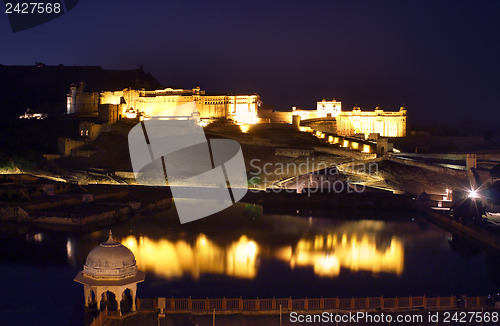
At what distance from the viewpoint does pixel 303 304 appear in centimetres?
1387

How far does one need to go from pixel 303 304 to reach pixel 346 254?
347 inches

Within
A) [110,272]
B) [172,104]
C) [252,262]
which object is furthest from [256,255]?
[172,104]

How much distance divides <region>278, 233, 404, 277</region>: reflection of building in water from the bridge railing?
5425 mm

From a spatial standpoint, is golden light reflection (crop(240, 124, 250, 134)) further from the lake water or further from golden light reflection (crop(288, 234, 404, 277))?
golden light reflection (crop(288, 234, 404, 277))

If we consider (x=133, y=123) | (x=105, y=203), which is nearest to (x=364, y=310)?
(x=105, y=203)

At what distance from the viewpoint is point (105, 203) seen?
33312 mm

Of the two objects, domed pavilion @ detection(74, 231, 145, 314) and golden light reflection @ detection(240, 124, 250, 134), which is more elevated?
golden light reflection @ detection(240, 124, 250, 134)

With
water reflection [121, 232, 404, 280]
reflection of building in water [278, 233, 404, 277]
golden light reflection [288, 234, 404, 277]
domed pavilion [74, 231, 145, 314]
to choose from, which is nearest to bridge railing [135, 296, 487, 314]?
domed pavilion [74, 231, 145, 314]

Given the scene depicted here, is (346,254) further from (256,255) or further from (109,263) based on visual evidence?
(109,263)

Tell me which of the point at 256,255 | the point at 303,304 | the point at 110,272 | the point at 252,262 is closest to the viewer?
the point at 110,272

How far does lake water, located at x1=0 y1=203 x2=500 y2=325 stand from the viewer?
16.9 m

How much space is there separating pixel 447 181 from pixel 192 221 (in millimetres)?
18387

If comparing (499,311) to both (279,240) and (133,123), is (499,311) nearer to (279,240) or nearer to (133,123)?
(279,240)

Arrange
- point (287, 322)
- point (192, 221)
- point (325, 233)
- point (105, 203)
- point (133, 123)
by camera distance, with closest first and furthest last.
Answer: point (287, 322)
point (325, 233)
point (192, 221)
point (105, 203)
point (133, 123)
